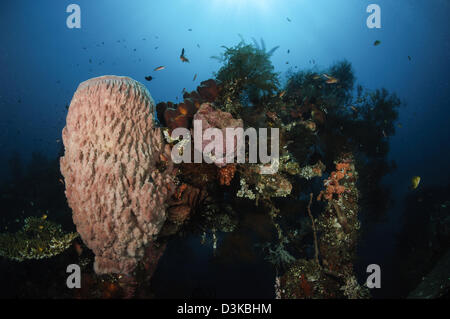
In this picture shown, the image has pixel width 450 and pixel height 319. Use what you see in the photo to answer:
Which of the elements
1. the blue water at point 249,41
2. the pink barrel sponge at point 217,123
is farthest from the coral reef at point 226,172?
the blue water at point 249,41

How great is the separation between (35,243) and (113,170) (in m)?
3.46

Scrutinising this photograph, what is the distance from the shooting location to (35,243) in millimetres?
4910

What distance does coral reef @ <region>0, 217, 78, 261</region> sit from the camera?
469cm

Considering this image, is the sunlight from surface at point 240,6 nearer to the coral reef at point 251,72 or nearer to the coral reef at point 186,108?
the coral reef at point 251,72

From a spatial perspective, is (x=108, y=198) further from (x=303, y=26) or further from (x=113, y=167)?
(x=303, y=26)

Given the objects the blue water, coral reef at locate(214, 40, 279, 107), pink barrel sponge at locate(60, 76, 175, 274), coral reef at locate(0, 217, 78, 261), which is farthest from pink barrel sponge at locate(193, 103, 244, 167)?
the blue water

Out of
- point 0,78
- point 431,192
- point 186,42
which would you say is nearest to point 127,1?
point 186,42

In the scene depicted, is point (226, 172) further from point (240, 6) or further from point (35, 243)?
point (240, 6)

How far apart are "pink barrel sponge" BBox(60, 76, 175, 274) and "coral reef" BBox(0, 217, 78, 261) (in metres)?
1.53

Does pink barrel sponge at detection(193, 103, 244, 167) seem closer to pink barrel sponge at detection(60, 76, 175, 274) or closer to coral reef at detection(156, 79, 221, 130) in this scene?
coral reef at detection(156, 79, 221, 130)

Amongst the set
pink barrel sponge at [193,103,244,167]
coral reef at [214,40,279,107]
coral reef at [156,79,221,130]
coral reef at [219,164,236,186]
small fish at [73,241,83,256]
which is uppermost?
coral reef at [214,40,279,107]

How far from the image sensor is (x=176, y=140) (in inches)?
173

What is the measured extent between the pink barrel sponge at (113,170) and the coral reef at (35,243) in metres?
1.53

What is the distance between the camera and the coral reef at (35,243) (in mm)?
4688
